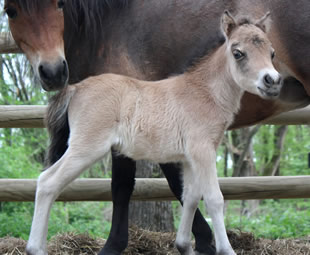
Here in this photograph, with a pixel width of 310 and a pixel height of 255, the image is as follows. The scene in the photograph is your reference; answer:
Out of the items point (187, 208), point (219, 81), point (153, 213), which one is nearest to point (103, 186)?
point (153, 213)

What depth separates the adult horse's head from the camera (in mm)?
3166

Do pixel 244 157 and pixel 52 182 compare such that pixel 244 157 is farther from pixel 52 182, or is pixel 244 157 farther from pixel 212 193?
pixel 52 182

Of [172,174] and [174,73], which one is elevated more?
[174,73]

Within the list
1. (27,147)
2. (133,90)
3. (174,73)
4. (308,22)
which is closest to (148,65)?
(174,73)

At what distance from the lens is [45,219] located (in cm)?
299

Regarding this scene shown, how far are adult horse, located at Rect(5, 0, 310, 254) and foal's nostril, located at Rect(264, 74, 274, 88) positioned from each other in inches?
20.5

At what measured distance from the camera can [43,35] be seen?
323 centimetres

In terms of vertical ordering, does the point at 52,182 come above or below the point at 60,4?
below

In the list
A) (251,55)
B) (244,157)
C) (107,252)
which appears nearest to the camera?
(251,55)

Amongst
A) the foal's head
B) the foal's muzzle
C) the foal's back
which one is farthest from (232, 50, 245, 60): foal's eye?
the foal's back

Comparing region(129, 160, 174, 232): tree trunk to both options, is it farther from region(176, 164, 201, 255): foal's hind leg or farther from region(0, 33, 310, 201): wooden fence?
region(176, 164, 201, 255): foal's hind leg

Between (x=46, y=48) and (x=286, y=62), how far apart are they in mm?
1611

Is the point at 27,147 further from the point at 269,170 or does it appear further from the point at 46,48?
the point at 46,48

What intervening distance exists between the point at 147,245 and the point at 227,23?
1843 millimetres
